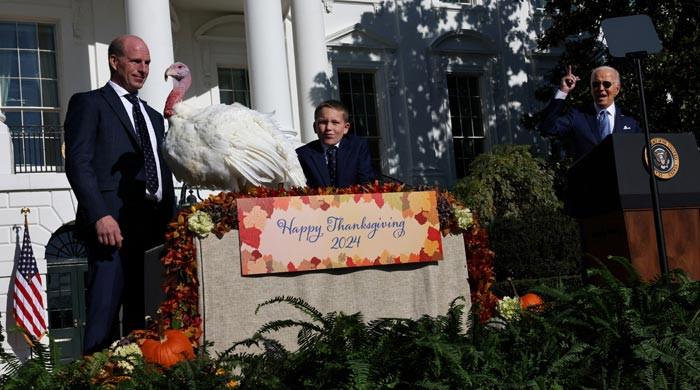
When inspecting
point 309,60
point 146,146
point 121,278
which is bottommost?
point 121,278

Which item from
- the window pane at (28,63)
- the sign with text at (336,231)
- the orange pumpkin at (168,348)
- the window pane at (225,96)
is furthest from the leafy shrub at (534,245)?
the orange pumpkin at (168,348)

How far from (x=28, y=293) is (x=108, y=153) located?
13464mm

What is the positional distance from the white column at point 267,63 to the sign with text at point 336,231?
505 inches

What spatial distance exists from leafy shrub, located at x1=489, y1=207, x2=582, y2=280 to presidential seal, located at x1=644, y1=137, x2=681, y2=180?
1265 cm

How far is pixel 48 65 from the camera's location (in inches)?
795

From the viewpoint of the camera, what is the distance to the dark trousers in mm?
5066

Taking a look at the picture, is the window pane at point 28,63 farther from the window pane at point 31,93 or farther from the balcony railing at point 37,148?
the balcony railing at point 37,148

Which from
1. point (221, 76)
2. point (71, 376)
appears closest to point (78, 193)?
point (71, 376)

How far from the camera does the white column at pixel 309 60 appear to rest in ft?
64.8

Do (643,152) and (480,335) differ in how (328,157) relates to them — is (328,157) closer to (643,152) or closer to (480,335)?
(643,152)

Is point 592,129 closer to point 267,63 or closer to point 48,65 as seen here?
point 267,63

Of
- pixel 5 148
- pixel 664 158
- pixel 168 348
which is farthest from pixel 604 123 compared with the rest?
pixel 5 148

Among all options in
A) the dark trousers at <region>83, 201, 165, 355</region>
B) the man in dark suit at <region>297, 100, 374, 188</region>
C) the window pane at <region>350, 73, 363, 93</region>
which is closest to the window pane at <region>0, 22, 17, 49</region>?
→ the window pane at <region>350, 73, 363, 93</region>

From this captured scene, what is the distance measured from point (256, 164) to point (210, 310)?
0.88m
